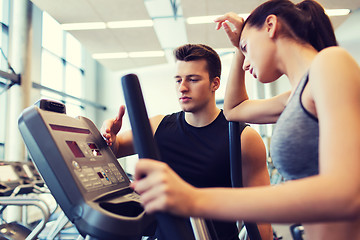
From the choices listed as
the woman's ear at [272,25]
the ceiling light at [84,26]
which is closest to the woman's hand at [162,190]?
the woman's ear at [272,25]

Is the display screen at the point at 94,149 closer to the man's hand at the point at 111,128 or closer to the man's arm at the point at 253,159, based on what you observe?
the man's hand at the point at 111,128

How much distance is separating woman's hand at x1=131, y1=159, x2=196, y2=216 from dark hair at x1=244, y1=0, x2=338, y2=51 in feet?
1.59

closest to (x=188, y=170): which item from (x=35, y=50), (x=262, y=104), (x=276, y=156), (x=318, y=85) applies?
(x=262, y=104)

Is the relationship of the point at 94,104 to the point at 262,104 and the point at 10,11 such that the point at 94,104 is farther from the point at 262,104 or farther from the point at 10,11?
the point at 262,104

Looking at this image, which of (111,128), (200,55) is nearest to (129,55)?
(200,55)

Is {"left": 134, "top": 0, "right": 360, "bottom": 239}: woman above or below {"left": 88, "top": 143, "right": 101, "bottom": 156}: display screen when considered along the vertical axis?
above

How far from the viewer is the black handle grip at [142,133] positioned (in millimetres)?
507

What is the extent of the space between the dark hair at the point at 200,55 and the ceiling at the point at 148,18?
121 inches

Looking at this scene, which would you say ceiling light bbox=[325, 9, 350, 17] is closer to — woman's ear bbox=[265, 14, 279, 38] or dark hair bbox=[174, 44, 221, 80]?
dark hair bbox=[174, 44, 221, 80]

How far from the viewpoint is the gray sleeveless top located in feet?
2.12

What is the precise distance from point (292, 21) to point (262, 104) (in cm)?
36

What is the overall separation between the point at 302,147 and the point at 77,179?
1.52 feet

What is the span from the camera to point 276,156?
0.74 m

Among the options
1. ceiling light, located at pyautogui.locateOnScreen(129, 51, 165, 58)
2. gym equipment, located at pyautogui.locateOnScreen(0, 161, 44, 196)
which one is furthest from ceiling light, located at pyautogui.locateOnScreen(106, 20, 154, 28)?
gym equipment, located at pyautogui.locateOnScreen(0, 161, 44, 196)
